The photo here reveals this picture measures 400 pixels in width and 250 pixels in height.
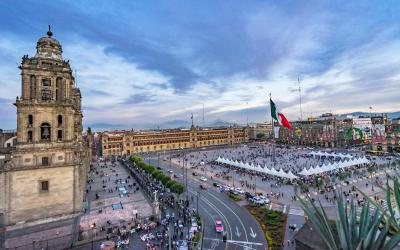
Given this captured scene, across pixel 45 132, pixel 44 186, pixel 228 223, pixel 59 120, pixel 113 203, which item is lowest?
pixel 228 223

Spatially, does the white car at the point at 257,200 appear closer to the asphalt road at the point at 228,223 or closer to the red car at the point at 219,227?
the asphalt road at the point at 228,223

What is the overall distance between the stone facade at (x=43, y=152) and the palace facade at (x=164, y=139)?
74.5 m

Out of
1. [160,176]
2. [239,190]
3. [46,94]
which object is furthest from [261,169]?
[46,94]

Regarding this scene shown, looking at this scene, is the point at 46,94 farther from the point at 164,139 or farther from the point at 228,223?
the point at 164,139

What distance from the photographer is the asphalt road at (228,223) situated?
26297 millimetres

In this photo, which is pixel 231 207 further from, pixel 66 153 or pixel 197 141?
pixel 197 141

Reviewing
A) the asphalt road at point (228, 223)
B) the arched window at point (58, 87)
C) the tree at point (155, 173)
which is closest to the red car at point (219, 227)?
the asphalt road at point (228, 223)

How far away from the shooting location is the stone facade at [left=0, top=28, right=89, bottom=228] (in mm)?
32250

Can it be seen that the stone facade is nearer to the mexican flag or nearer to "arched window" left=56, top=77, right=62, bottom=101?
"arched window" left=56, top=77, right=62, bottom=101

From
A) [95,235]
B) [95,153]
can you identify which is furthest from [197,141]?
[95,235]

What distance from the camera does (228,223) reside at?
31.8m

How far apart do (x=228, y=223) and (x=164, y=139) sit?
97.3 m

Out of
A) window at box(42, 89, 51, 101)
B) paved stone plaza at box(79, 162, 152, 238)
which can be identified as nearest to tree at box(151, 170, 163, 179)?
paved stone plaza at box(79, 162, 152, 238)

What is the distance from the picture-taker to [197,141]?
454 ft
